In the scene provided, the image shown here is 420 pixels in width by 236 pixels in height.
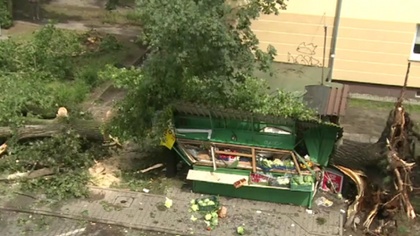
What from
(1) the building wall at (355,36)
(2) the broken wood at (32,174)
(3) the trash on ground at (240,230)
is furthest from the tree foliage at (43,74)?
(3) the trash on ground at (240,230)

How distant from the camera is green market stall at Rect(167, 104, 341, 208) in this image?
390 inches

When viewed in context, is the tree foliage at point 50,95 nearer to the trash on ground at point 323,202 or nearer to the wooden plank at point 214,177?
the wooden plank at point 214,177

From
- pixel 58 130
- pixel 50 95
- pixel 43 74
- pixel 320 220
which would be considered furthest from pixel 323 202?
pixel 43 74

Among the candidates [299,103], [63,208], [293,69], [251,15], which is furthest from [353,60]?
[63,208]

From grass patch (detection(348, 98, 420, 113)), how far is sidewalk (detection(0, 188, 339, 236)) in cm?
542

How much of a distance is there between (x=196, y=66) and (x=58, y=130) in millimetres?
3085

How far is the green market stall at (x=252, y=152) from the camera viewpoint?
991 centimetres

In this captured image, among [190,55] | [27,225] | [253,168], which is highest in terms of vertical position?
[190,55]

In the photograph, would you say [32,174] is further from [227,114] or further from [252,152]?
[252,152]

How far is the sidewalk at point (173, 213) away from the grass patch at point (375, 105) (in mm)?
5418

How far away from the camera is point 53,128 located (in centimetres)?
1089

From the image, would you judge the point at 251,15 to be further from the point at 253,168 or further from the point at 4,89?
the point at 4,89

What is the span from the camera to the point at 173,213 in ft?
31.8

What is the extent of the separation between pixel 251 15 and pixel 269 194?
3.15 m
